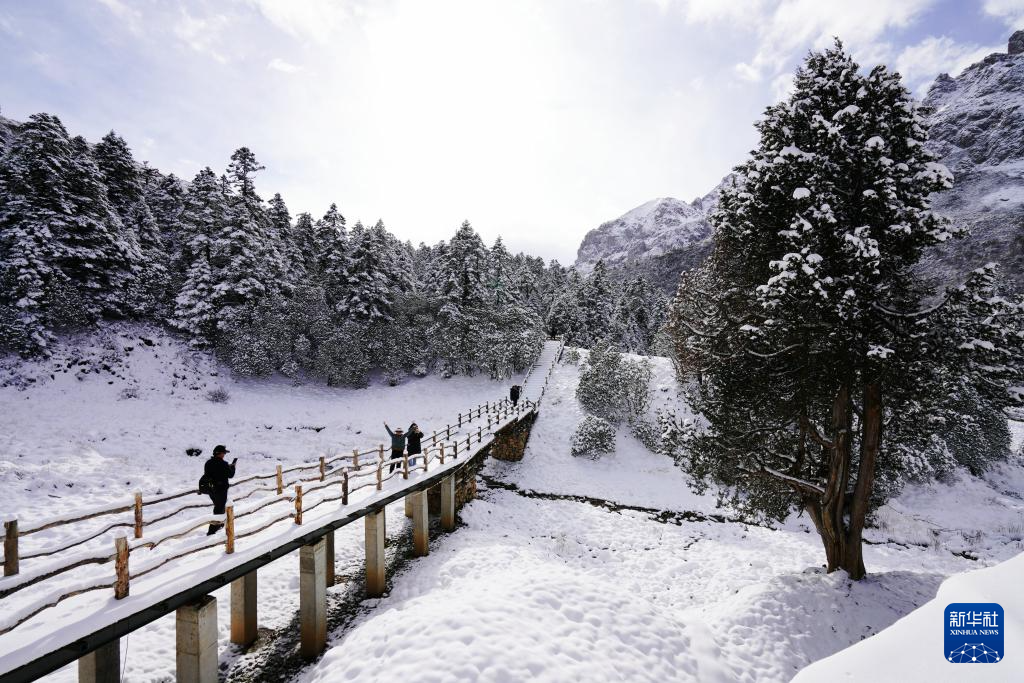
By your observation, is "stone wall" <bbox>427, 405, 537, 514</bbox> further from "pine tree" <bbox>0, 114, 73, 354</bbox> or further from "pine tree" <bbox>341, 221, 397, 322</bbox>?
"pine tree" <bbox>0, 114, 73, 354</bbox>

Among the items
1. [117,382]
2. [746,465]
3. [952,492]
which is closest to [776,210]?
[746,465]

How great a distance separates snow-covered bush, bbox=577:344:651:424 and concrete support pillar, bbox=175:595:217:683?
26755 mm

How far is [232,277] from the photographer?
3341 centimetres

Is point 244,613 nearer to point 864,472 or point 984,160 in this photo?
point 864,472

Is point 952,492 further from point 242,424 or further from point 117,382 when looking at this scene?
point 117,382

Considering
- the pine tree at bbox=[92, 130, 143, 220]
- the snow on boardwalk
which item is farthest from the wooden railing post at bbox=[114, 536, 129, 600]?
the pine tree at bbox=[92, 130, 143, 220]

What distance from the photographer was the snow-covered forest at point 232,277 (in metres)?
26.4

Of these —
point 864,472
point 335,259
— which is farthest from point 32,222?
point 864,472

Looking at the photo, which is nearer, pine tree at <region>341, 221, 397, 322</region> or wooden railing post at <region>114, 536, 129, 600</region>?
wooden railing post at <region>114, 536, 129, 600</region>

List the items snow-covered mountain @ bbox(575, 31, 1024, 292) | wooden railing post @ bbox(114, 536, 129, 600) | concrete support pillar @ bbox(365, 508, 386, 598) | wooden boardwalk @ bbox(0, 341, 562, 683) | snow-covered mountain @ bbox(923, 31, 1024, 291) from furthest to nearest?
snow-covered mountain @ bbox(575, 31, 1024, 292)
snow-covered mountain @ bbox(923, 31, 1024, 291)
concrete support pillar @ bbox(365, 508, 386, 598)
wooden railing post @ bbox(114, 536, 129, 600)
wooden boardwalk @ bbox(0, 341, 562, 683)

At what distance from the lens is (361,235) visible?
3894 centimetres

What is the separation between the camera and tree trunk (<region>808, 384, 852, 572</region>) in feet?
34.4

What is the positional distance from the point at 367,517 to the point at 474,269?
92.3 ft

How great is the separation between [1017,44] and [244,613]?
20832cm
